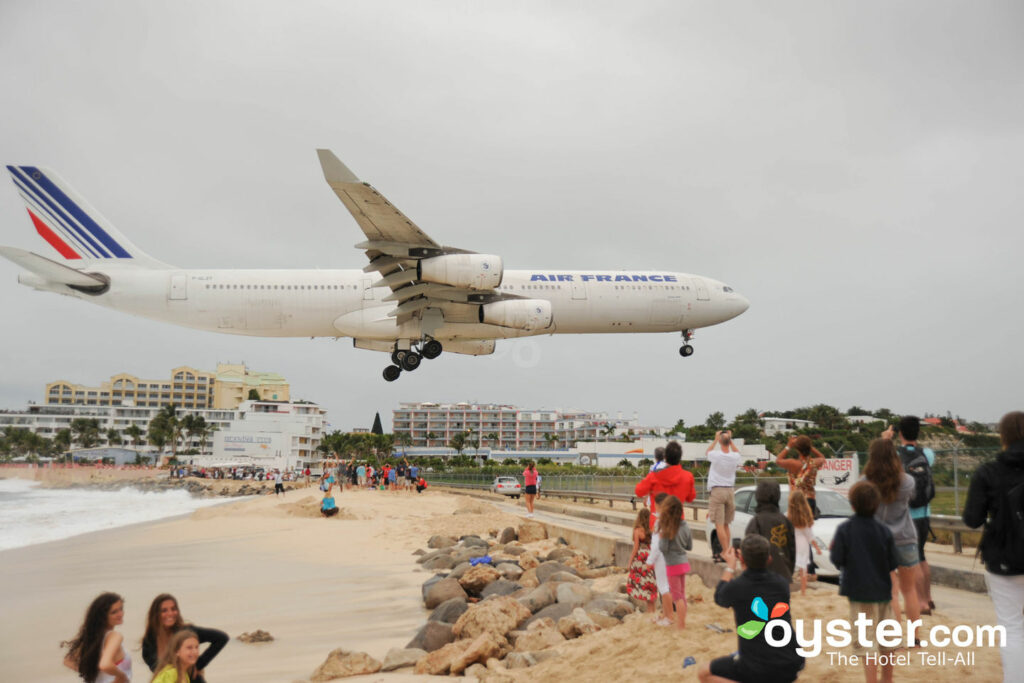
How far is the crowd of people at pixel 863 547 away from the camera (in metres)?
5.00

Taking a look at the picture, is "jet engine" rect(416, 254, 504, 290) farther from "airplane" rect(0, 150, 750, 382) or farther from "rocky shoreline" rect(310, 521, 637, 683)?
"rocky shoreline" rect(310, 521, 637, 683)

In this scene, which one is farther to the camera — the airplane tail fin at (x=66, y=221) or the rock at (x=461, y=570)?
the airplane tail fin at (x=66, y=221)

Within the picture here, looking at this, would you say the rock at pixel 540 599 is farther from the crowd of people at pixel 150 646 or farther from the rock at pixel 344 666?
the crowd of people at pixel 150 646

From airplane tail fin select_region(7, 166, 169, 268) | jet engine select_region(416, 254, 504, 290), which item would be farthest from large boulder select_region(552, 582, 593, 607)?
airplane tail fin select_region(7, 166, 169, 268)

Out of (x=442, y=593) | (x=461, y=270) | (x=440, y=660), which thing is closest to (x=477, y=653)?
(x=440, y=660)

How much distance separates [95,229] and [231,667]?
22789 mm

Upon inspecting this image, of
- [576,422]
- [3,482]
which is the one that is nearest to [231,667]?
[3,482]

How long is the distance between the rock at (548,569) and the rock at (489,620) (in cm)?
313

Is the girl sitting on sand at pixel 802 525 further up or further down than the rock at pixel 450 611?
further up

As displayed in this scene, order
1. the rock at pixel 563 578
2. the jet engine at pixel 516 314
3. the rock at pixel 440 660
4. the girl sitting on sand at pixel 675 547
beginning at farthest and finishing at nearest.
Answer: the jet engine at pixel 516 314
the rock at pixel 563 578
the rock at pixel 440 660
the girl sitting on sand at pixel 675 547

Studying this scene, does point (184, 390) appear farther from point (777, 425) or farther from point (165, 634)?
point (165, 634)

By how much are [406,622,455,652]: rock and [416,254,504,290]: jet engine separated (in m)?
12.7

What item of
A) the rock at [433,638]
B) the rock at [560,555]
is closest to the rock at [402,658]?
the rock at [433,638]

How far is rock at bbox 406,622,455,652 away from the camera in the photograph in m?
10.7
